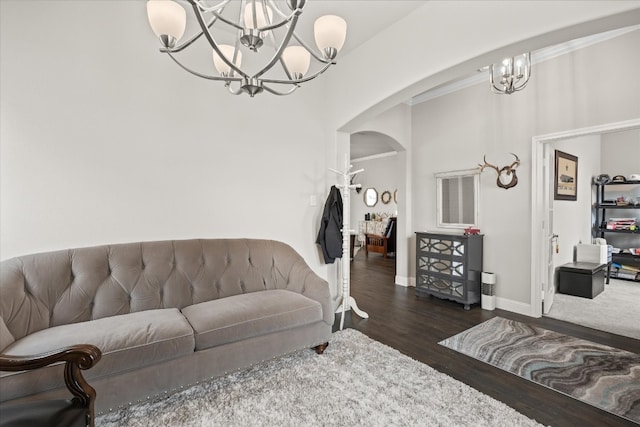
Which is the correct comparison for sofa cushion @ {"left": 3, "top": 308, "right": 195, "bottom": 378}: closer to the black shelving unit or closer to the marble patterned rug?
the marble patterned rug

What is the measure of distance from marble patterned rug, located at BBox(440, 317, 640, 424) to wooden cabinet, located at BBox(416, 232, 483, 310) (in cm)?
66

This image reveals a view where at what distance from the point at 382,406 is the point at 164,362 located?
4.44ft

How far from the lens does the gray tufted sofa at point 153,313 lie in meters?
1.66

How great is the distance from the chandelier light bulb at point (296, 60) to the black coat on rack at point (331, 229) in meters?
1.67

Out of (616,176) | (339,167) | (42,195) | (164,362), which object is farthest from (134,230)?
(616,176)

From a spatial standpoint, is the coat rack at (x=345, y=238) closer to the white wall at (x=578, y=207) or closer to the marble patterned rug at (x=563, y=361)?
the marble patterned rug at (x=563, y=361)

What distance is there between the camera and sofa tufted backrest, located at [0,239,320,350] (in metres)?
1.92

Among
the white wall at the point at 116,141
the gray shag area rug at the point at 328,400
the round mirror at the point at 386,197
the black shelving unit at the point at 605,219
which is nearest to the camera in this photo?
the gray shag area rug at the point at 328,400

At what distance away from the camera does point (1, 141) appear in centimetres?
204

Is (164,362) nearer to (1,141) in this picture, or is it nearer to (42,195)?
(42,195)

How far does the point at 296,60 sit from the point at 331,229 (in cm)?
190

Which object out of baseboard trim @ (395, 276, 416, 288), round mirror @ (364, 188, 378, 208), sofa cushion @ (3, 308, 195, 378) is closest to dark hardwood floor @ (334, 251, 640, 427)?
baseboard trim @ (395, 276, 416, 288)

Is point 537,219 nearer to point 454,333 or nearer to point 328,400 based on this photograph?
point 454,333

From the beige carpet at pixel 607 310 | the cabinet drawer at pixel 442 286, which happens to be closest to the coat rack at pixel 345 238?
the cabinet drawer at pixel 442 286
